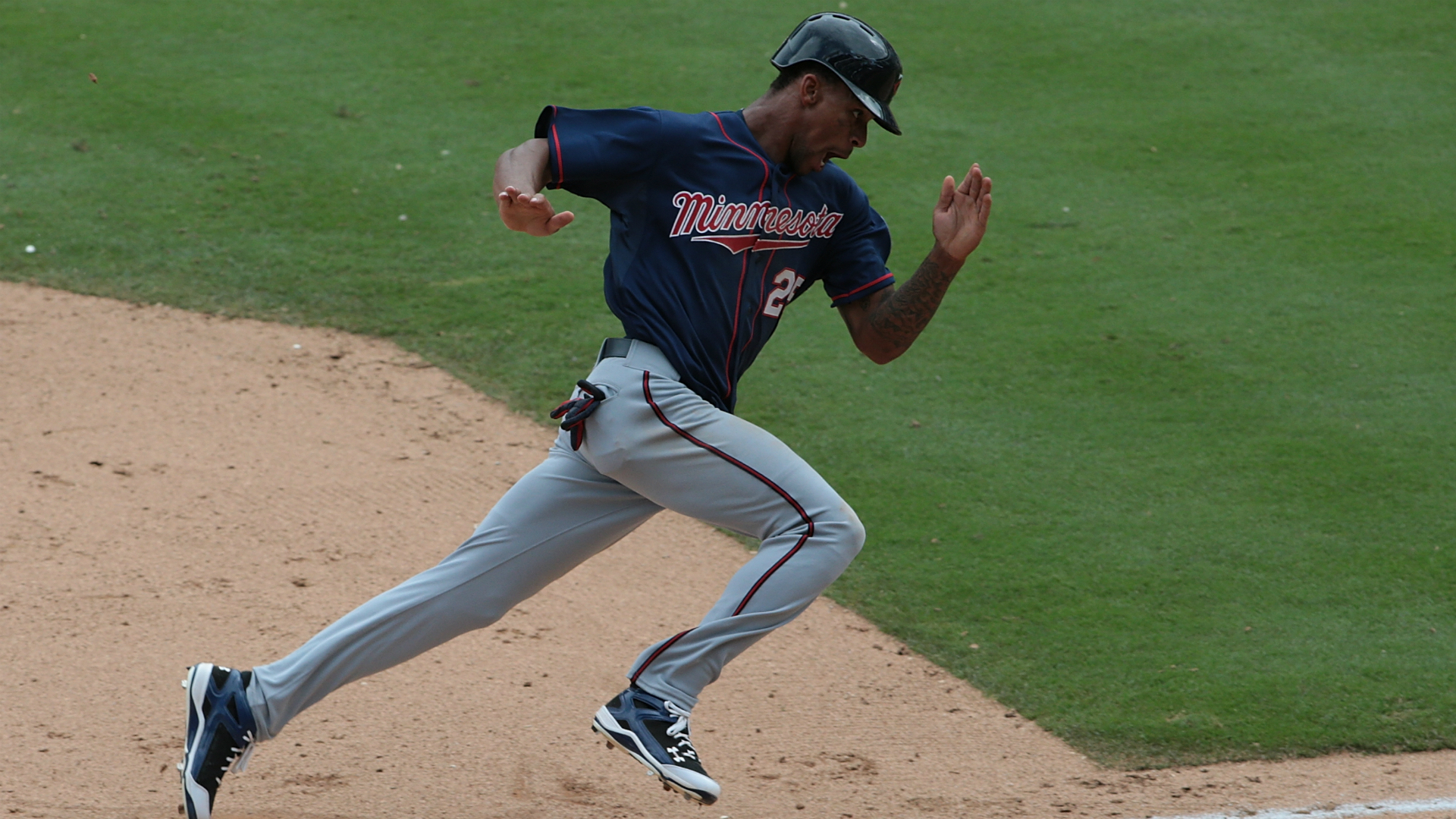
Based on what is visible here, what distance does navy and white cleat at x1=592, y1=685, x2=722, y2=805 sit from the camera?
331 cm

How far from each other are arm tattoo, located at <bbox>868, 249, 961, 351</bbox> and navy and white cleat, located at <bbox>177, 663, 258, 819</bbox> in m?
1.88

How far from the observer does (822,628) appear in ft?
16.5

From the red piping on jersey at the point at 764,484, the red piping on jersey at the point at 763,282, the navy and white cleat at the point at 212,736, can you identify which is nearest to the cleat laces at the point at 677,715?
the red piping on jersey at the point at 764,484

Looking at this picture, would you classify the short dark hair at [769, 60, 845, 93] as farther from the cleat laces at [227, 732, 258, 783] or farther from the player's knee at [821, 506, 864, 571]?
the cleat laces at [227, 732, 258, 783]

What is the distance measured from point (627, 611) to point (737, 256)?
1839 mm

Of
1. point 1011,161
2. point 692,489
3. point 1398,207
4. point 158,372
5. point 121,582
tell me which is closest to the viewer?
point 692,489

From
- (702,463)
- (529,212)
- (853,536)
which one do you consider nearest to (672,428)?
(702,463)

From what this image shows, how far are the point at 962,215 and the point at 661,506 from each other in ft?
3.55

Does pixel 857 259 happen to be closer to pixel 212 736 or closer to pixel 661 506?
pixel 661 506

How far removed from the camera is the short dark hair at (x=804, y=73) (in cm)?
358

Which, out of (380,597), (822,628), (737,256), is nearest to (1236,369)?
(822,628)

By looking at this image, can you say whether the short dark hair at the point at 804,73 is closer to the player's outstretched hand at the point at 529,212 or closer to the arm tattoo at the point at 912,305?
the arm tattoo at the point at 912,305

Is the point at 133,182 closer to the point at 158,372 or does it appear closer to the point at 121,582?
the point at 158,372

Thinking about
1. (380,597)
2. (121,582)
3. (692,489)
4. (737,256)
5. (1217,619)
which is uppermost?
(737,256)
